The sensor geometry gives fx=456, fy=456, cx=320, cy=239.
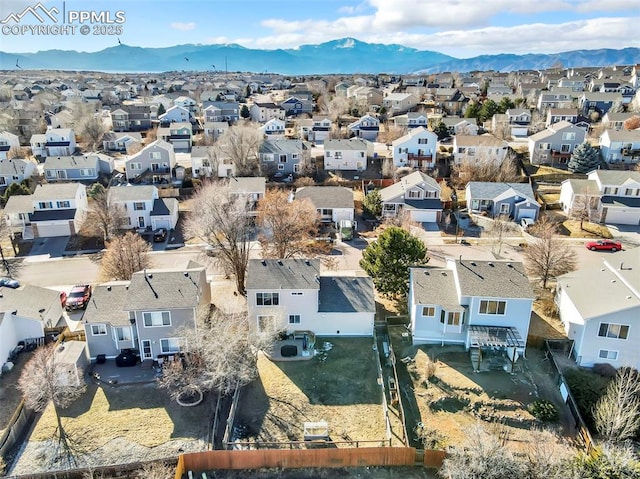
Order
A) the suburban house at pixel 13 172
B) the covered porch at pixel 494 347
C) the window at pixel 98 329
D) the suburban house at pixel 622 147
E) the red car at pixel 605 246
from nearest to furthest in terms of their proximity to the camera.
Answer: the covered porch at pixel 494 347, the window at pixel 98 329, the red car at pixel 605 246, the suburban house at pixel 13 172, the suburban house at pixel 622 147

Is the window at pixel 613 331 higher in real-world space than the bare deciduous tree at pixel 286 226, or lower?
lower

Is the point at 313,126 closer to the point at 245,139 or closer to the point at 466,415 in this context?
the point at 245,139

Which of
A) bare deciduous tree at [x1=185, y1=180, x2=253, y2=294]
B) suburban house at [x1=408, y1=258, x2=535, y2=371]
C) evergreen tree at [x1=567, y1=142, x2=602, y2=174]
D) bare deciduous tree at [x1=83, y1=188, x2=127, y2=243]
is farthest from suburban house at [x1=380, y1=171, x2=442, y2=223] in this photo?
bare deciduous tree at [x1=83, y1=188, x2=127, y2=243]

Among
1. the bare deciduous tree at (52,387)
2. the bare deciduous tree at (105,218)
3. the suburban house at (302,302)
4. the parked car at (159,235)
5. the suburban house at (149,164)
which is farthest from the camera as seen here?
the suburban house at (149,164)

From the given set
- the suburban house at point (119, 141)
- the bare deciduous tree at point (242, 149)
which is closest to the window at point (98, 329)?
the bare deciduous tree at point (242, 149)

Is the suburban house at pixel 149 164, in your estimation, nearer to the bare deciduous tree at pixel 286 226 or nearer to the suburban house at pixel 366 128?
the bare deciduous tree at pixel 286 226

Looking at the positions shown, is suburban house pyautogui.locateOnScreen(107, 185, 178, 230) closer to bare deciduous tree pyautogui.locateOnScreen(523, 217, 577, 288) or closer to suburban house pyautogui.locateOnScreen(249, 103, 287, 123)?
bare deciduous tree pyautogui.locateOnScreen(523, 217, 577, 288)

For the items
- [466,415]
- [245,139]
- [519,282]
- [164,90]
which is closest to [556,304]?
[519,282]
